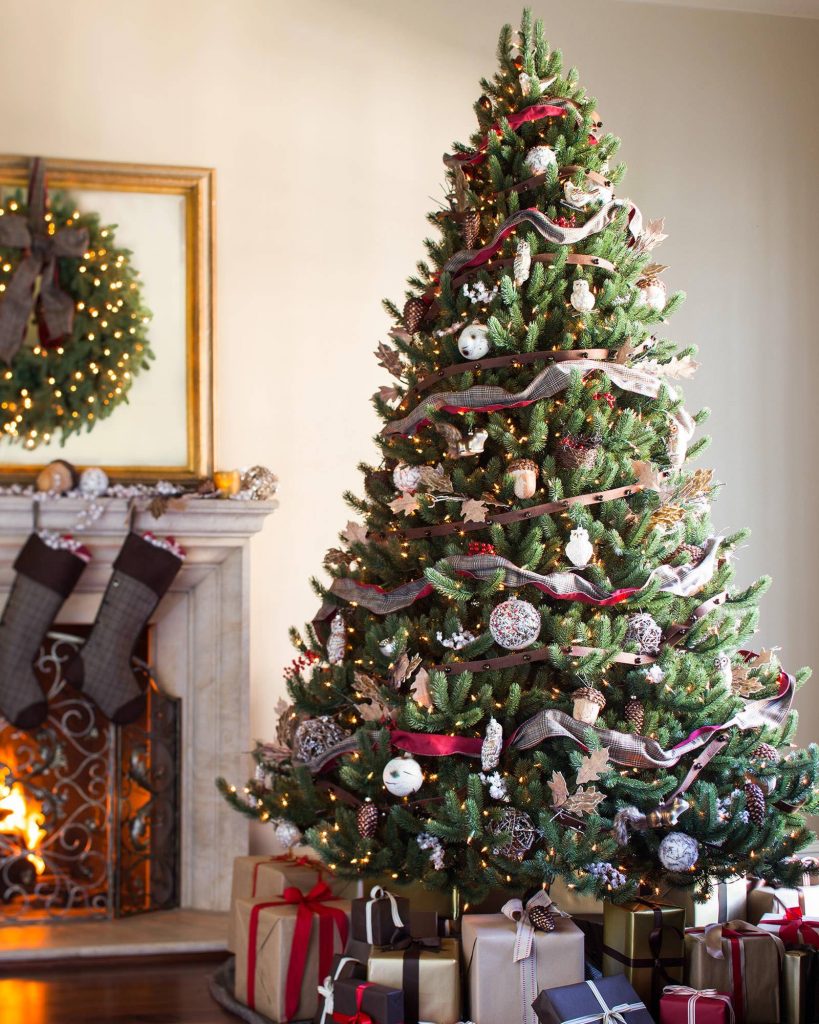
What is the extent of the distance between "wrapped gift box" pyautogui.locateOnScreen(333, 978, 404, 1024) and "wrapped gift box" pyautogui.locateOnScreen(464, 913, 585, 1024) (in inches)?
5.9

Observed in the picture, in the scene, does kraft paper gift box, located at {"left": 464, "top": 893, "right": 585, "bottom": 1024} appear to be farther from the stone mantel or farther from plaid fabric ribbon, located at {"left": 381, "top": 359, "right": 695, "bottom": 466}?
the stone mantel

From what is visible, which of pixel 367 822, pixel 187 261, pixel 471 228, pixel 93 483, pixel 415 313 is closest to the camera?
pixel 367 822

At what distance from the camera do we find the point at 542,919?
221 centimetres

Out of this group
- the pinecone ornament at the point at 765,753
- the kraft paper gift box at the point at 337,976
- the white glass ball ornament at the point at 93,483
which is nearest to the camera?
the kraft paper gift box at the point at 337,976

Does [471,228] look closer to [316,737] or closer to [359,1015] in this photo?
[316,737]

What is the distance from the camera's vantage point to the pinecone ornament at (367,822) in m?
2.39

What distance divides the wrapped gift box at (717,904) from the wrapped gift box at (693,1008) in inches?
12.2

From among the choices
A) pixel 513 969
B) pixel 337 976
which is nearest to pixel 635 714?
pixel 513 969

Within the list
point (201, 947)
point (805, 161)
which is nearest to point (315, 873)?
point (201, 947)

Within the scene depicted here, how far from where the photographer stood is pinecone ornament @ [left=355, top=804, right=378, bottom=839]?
7.84ft

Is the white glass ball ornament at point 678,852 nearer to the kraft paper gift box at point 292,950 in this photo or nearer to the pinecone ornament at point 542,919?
the pinecone ornament at point 542,919

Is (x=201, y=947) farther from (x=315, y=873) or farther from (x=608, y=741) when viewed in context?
(x=608, y=741)

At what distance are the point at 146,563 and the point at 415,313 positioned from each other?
1.23 meters

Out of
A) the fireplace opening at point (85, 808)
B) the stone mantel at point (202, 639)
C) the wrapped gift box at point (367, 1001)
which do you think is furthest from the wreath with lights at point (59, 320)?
the wrapped gift box at point (367, 1001)
